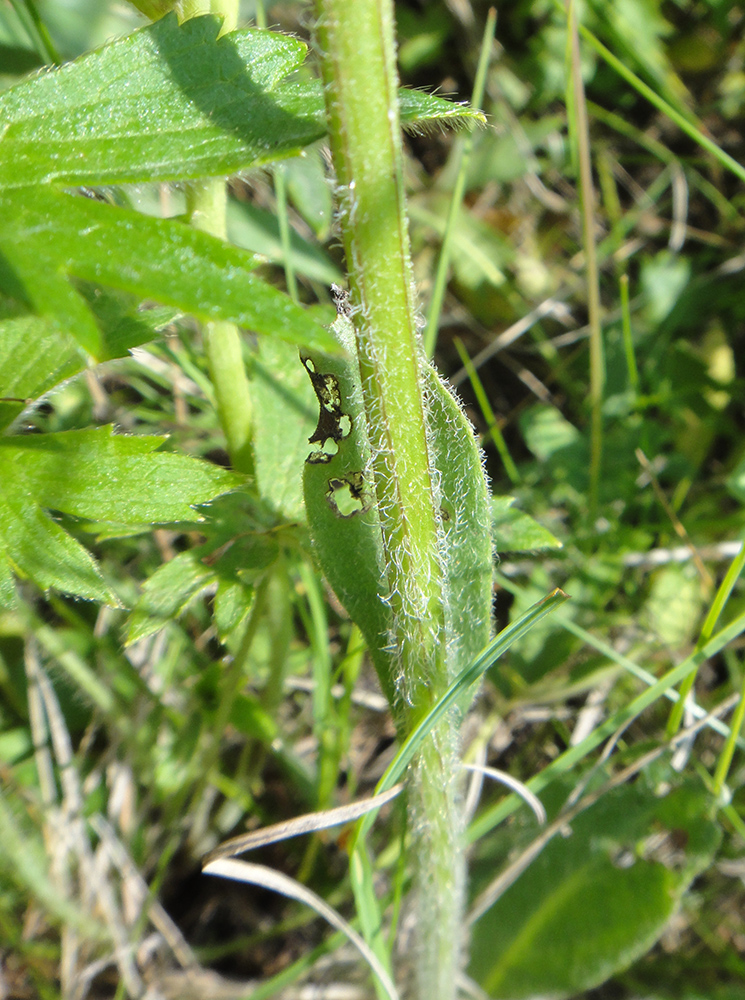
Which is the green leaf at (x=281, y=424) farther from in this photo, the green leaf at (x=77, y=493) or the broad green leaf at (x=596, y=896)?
the broad green leaf at (x=596, y=896)

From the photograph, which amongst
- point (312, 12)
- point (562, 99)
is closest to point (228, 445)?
point (312, 12)

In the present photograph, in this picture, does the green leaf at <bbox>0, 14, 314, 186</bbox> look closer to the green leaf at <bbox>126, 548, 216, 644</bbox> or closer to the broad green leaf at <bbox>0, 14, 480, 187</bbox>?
A: the broad green leaf at <bbox>0, 14, 480, 187</bbox>

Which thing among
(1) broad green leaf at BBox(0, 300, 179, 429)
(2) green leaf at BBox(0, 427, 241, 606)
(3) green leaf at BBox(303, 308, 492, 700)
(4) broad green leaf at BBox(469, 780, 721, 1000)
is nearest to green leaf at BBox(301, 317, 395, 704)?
(3) green leaf at BBox(303, 308, 492, 700)

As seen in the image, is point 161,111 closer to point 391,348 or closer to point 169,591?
point 391,348

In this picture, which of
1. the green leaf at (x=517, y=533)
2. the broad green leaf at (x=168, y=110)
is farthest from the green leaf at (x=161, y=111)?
the green leaf at (x=517, y=533)

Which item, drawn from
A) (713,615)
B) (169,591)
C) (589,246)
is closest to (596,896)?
(713,615)

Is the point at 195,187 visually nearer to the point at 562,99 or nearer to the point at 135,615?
the point at 135,615
